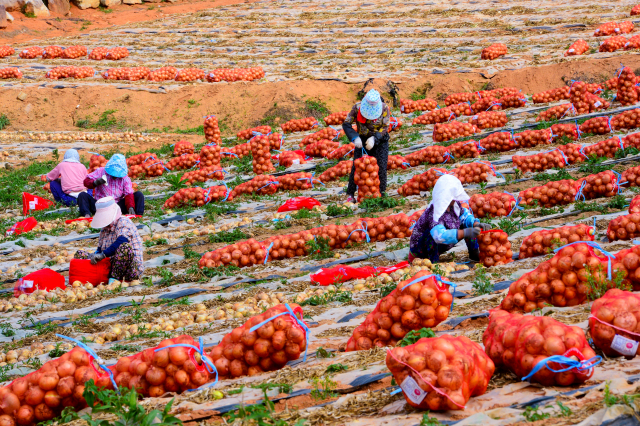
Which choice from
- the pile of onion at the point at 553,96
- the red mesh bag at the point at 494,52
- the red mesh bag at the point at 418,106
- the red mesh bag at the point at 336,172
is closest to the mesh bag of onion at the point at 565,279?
the red mesh bag at the point at 336,172

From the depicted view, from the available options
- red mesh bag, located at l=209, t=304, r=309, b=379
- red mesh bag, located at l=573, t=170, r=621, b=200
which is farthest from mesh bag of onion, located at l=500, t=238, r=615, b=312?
red mesh bag, located at l=573, t=170, r=621, b=200

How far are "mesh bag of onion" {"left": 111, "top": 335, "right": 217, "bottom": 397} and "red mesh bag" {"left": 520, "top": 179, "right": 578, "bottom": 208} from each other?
18.5 ft

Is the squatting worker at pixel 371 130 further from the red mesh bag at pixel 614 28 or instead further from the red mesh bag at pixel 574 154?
the red mesh bag at pixel 614 28

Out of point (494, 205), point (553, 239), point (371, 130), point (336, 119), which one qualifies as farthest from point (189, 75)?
point (553, 239)

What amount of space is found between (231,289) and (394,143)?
7.96 meters

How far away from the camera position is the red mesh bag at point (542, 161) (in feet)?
30.9

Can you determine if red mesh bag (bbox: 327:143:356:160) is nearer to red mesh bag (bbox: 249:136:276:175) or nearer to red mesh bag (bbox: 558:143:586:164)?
red mesh bag (bbox: 249:136:276:175)

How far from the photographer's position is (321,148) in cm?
1291

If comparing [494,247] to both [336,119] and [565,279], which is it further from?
[336,119]

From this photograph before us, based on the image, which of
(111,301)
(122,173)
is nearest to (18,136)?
(122,173)

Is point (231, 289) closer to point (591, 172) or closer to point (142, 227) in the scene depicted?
point (142, 227)

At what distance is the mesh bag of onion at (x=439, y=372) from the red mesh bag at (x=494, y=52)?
18.5 m

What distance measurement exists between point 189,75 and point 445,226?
57.0ft

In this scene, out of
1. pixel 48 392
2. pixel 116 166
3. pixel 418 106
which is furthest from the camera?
pixel 418 106
